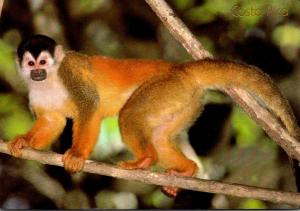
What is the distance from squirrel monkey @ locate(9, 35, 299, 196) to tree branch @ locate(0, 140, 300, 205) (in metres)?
0.07

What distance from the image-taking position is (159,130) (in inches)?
105

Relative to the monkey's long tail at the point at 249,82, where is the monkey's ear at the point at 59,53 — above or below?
above

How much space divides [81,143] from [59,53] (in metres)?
0.52

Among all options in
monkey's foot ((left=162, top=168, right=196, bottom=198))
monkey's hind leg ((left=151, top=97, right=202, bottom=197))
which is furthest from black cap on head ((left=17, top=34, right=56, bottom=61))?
monkey's foot ((left=162, top=168, right=196, bottom=198))

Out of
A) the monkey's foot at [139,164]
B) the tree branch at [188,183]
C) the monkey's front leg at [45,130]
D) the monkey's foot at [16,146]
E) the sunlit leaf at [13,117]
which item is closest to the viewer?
the tree branch at [188,183]

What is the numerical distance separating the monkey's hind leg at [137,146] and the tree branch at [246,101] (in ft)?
1.64

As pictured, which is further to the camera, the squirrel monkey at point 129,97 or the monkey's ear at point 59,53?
the monkey's ear at point 59,53

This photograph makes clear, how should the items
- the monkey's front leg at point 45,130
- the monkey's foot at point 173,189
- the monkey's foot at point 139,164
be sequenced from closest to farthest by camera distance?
1. the monkey's foot at point 139,164
2. the monkey's foot at point 173,189
3. the monkey's front leg at point 45,130

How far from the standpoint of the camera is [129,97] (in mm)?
2689

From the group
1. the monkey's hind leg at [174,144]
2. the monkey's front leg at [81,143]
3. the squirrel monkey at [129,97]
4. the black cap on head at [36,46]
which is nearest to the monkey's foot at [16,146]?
the squirrel monkey at [129,97]

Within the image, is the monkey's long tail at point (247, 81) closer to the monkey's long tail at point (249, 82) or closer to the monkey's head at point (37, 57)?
the monkey's long tail at point (249, 82)

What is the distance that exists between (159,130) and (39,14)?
41.9 inches

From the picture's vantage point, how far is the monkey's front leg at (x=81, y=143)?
2471mm

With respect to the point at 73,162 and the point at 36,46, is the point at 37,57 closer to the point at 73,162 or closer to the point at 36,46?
the point at 36,46
